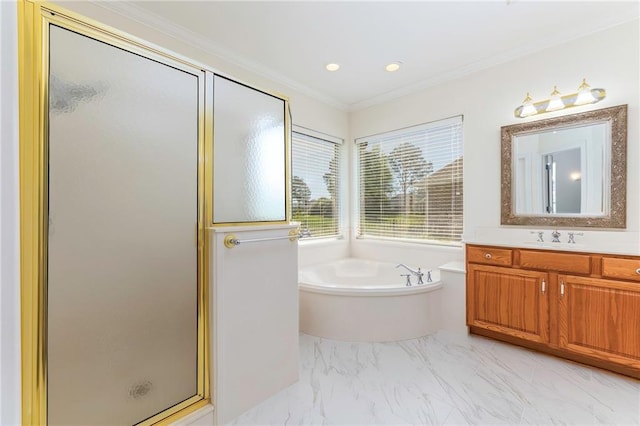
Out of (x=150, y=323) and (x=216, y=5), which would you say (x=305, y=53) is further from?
(x=150, y=323)

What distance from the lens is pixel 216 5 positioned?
2.10 meters

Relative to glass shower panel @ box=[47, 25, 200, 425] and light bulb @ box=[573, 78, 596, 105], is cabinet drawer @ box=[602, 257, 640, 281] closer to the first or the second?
light bulb @ box=[573, 78, 596, 105]

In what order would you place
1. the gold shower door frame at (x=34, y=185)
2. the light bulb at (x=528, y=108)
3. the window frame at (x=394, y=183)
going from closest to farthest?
the gold shower door frame at (x=34, y=185) < the light bulb at (x=528, y=108) < the window frame at (x=394, y=183)

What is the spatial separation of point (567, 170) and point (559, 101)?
57 centimetres

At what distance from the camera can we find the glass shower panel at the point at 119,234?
118 cm

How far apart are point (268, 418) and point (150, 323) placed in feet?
2.77

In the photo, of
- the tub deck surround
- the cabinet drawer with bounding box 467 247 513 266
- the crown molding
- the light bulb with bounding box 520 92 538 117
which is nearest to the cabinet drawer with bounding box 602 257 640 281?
the cabinet drawer with bounding box 467 247 513 266

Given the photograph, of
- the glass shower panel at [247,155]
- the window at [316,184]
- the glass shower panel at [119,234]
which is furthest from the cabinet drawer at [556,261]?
the glass shower panel at [119,234]

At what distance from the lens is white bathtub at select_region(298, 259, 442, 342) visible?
2645 millimetres

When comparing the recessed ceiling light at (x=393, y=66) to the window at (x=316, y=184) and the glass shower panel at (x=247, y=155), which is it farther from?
the glass shower panel at (x=247, y=155)

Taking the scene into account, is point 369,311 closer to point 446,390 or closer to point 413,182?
point 446,390

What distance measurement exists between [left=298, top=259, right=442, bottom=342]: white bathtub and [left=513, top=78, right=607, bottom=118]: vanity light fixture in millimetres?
1706

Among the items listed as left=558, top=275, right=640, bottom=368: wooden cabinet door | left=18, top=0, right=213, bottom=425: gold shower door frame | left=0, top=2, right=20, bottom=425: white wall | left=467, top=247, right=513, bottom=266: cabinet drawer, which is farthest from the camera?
left=467, top=247, right=513, bottom=266: cabinet drawer

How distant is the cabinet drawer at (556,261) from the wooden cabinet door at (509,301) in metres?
0.07
